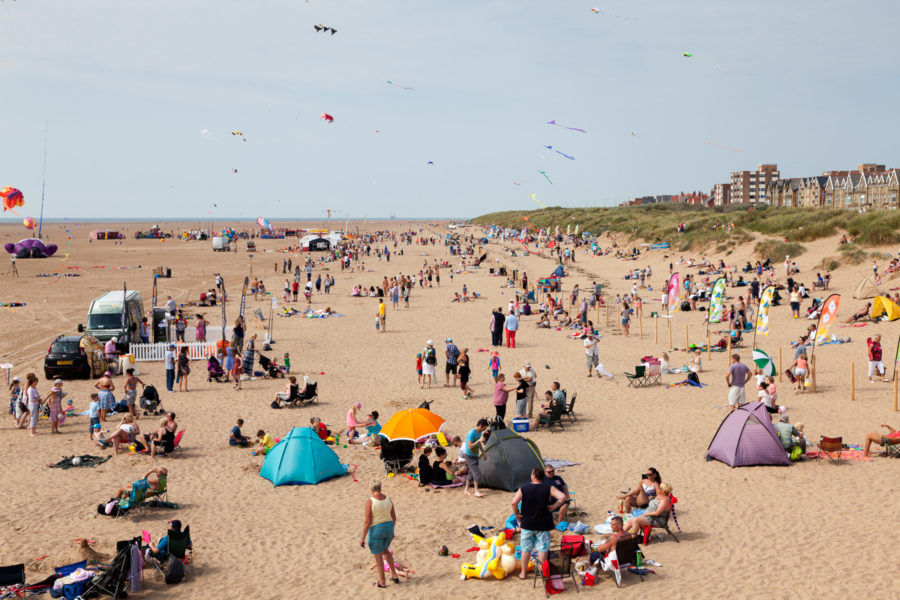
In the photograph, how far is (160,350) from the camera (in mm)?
21312

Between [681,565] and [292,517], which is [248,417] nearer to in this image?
[292,517]

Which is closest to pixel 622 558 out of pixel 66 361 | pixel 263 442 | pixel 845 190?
pixel 263 442

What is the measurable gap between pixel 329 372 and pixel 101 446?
24.6ft

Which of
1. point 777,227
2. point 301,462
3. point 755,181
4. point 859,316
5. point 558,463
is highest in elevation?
point 755,181

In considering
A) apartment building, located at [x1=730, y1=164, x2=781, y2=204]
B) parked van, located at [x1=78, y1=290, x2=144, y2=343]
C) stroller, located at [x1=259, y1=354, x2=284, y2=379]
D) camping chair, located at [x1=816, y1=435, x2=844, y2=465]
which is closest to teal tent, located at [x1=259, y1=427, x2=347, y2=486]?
stroller, located at [x1=259, y1=354, x2=284, y2=379]

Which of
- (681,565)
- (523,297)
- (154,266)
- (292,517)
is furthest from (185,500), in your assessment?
(154,266)

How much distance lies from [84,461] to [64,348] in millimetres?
7948

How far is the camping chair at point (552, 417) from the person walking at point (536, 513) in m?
Result: 6.13

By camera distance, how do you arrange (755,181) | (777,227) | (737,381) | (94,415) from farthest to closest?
(755,181) < (777,227) < (737,381) < (94,415)

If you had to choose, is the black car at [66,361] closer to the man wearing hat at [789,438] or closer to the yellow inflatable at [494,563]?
the yellow inflatable at [494,563]

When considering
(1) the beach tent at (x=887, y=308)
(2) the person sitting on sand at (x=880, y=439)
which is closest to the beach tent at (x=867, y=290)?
(1) the beach tent at (x=887, y=308)

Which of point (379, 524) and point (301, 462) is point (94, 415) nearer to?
point (301, 462)

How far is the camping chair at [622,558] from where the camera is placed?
7.86m

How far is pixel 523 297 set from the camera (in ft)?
112
